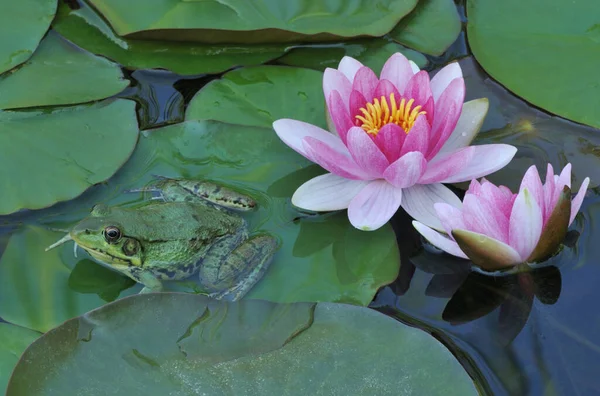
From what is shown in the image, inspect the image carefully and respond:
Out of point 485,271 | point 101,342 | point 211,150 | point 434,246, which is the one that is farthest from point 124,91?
point 485,271

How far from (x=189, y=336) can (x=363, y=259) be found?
2.72ft

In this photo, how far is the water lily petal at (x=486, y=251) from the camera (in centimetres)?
242

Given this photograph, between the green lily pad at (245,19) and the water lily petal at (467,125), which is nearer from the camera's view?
the water lily petal at (467,125)

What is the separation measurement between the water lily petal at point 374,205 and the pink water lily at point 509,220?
18 cm

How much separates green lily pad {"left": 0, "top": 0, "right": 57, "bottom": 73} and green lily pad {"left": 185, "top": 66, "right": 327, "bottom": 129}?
0.92 meters

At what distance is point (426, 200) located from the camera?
110 inches

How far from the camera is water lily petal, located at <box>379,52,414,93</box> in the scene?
9.57 ft

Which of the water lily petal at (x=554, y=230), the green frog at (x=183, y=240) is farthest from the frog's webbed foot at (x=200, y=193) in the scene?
the water lily petal at (x=554, y=230)

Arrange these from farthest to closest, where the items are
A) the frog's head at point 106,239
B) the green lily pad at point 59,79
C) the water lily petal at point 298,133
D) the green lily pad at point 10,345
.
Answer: the green lily pad at point 59,79 → the water lily petal at point 298,133 → the frog's head at point 106,239 → the green lily pad at point 10,345

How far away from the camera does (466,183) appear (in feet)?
9.62

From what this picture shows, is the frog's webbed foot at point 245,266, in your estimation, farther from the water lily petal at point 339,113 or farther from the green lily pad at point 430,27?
the green lily pad at point 430,27

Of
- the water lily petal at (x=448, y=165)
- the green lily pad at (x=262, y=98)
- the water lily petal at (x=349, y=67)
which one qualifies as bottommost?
the water lily petal at (x=448, y=165)

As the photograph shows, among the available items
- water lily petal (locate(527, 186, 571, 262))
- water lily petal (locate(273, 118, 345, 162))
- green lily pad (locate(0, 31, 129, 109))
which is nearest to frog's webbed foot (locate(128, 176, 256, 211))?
water lily petal (locate(273, 118, 345, 162))

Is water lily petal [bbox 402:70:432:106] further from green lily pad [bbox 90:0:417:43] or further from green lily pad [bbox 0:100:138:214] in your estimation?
green lily pad [bbox 0:100:138:214]
